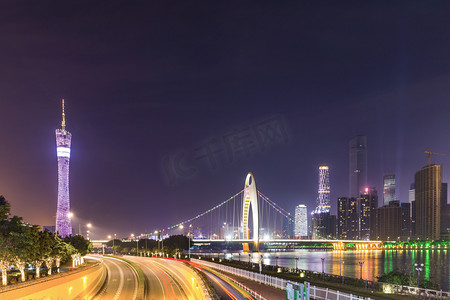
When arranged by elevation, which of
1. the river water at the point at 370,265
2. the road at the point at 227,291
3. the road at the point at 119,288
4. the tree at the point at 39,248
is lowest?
the river water at the point at 370,265

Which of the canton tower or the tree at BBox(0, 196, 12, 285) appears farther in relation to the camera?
the canton tower

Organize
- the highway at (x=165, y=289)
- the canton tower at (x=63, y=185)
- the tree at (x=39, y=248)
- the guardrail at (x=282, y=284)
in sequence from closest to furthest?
the guardrail at (x=282, y=284) → the highway at (x=165, y=289) → the tree at (x=39, y=248) → the canton tower at (x=63, y=185)

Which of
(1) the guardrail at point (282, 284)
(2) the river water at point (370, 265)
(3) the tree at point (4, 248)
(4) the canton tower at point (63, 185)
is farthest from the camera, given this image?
(4) the canton tower at point (63, 185)

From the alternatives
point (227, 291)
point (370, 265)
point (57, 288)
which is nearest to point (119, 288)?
point (57, 288)

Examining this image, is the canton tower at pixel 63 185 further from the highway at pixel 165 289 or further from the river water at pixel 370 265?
the highway at pixel 165 289

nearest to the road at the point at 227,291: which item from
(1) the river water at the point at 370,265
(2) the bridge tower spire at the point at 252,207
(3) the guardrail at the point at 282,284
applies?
(3) the guardrail at the point at 282,284

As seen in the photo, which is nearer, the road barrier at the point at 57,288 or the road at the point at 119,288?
the road barrier at the point at 57,288

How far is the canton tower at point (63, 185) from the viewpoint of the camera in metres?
125

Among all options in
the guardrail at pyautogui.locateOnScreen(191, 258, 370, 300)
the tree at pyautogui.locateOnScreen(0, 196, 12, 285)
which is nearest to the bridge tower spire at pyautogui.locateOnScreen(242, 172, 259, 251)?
the guardrail at pyautogui.locateOnScreen(191, 258, 370, 300)

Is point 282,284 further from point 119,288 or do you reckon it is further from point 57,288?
point 57,288

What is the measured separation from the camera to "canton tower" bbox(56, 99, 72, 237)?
12475 cm

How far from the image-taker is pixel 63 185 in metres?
127

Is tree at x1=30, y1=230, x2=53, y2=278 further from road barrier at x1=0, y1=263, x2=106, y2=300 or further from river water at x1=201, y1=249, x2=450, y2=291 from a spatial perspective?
river water at x1=201, y1=249, x2=450, y2=291

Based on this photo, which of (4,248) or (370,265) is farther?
(370,265)
